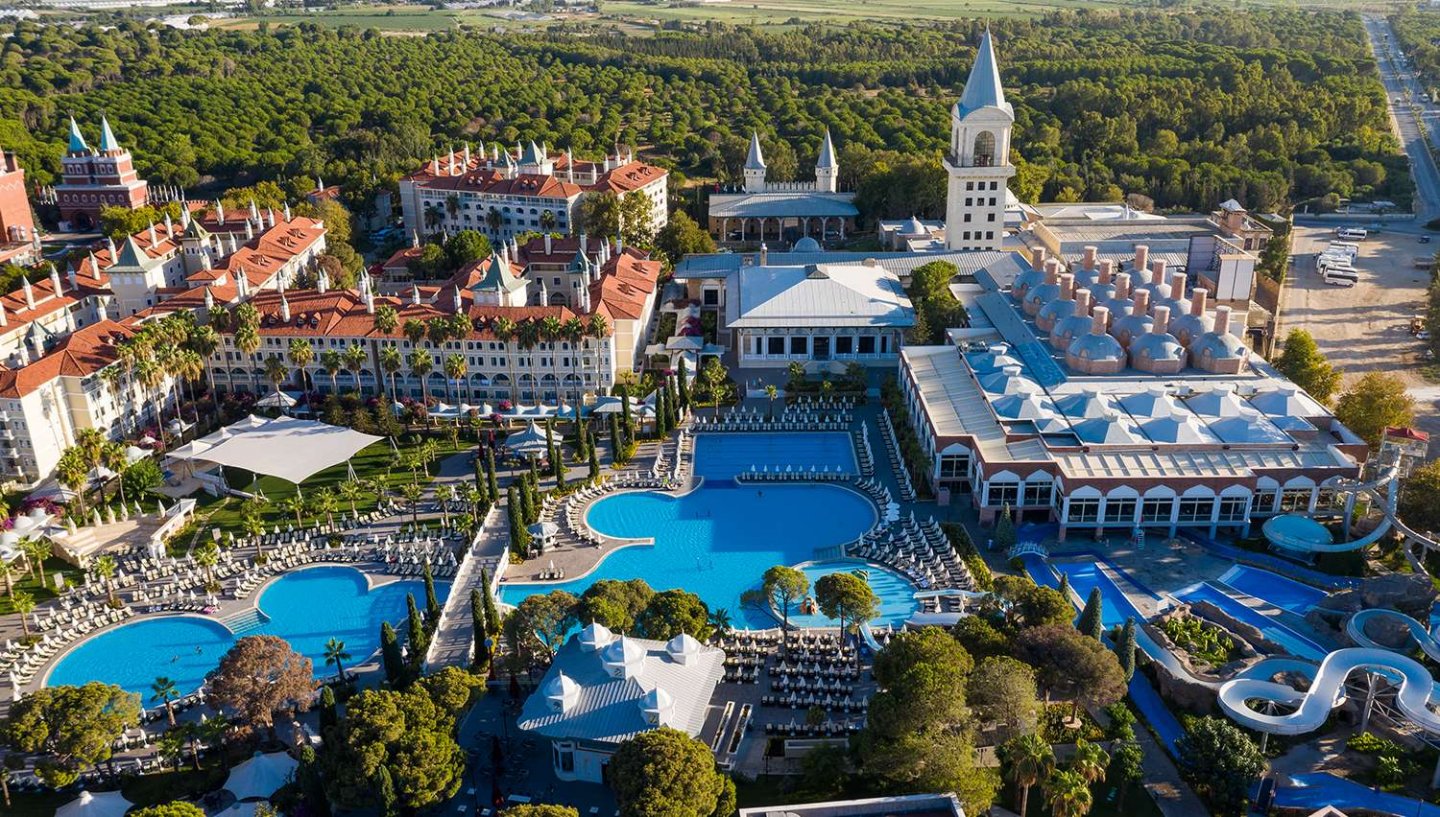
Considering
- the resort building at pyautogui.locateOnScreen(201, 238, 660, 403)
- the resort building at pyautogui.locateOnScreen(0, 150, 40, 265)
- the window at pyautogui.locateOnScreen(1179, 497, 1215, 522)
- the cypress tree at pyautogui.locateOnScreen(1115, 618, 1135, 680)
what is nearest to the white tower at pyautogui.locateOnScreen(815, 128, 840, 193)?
the resort building at pyautogui.locateOnScreen(201, 238, 660, 403)

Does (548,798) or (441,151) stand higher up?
(441,151)

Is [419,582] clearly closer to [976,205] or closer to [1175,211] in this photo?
[976,205]

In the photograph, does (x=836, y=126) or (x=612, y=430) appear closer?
(x=612, y=430)

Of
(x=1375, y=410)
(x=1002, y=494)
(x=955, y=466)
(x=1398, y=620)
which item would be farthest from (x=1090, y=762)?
(x=1375, y=410)

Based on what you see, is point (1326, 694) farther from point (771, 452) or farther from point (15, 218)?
point (15, 218)

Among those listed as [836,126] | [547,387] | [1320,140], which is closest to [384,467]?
[547,387]

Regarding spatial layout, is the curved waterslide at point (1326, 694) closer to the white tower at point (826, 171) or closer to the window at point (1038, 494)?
the window at point (1038, 494)

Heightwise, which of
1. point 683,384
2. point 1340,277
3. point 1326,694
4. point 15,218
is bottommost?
point 1340,277
